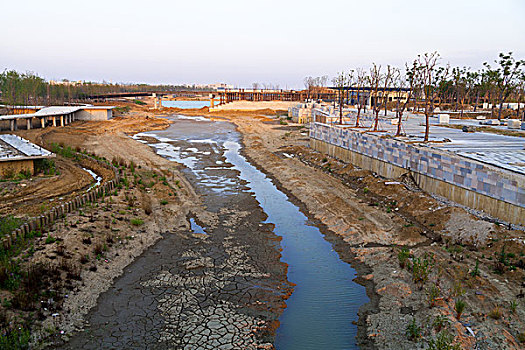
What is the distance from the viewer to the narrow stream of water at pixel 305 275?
1216 cm

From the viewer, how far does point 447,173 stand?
21.5 meters

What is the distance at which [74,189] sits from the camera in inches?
962

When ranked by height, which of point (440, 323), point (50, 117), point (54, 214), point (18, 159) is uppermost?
point (50, 117)

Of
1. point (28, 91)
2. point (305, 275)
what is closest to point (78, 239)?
point (305, 275)

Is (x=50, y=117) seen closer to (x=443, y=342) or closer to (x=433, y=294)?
(x=433, y=294)

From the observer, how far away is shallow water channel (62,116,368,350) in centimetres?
1186

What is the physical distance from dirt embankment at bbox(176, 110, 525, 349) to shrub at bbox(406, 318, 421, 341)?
1.1 inches

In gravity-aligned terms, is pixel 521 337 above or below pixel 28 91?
below

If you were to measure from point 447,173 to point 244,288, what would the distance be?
13.2 meters

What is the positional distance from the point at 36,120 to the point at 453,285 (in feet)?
196

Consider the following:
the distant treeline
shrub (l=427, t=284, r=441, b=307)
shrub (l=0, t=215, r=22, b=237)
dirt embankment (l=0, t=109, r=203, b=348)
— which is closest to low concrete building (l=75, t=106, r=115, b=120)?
the distant treeline

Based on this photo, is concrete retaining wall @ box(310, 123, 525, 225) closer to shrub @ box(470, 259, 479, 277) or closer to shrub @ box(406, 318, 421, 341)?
shrub @ box(470, 259, 479, 277)

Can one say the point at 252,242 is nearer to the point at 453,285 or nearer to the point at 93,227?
the point at 93,227

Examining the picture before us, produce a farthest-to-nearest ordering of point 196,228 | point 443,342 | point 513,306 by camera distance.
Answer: point 196,228 → point 513,306 → point 443,342
